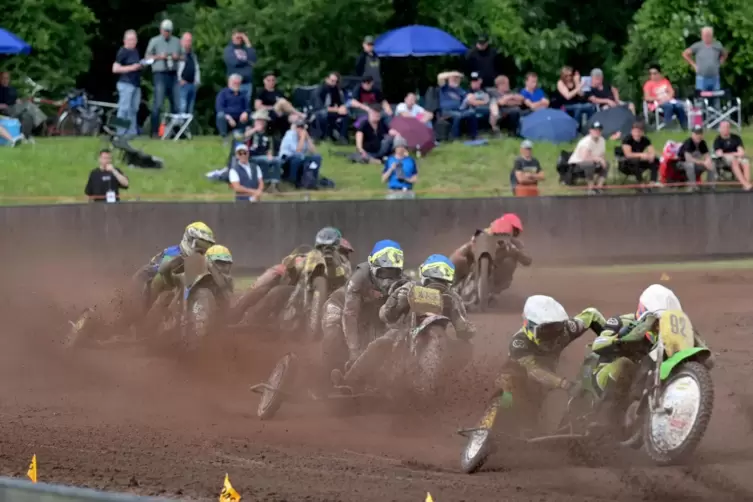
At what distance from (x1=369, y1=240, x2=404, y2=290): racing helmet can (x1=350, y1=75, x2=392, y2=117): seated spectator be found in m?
12.2

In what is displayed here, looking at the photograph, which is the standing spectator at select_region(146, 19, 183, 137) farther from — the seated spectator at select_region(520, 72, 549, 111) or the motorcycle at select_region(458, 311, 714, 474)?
the motorcycle at select_region(458, 311, 714, 474)

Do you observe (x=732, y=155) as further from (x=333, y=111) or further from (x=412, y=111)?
(x=333, y=111)

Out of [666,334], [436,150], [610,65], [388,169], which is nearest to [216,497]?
[666,334]

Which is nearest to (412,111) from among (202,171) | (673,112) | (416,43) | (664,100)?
(416,43)

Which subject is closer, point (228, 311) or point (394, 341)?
point (394, 341)

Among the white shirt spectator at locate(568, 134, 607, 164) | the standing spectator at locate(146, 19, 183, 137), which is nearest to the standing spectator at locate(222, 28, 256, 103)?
the standing spectator at locate(146, 19, 183, 137)

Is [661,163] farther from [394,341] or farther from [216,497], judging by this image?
[216,497]

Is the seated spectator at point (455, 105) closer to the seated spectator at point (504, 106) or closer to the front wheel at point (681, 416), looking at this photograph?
the seated spectator at point (504, 106)

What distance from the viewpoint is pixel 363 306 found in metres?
14.1

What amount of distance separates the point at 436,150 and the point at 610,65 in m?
8.74

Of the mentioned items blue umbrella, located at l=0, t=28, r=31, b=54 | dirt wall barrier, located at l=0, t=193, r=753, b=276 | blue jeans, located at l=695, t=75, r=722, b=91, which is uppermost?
blue umbrella, located at l=0, t=28, r=31, b=54

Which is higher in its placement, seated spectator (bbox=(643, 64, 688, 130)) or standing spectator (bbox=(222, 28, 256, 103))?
standing spectator (bbox=(222, 28, 256, 103))

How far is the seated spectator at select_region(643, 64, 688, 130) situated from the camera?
28125 mm

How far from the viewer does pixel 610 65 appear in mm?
34000
